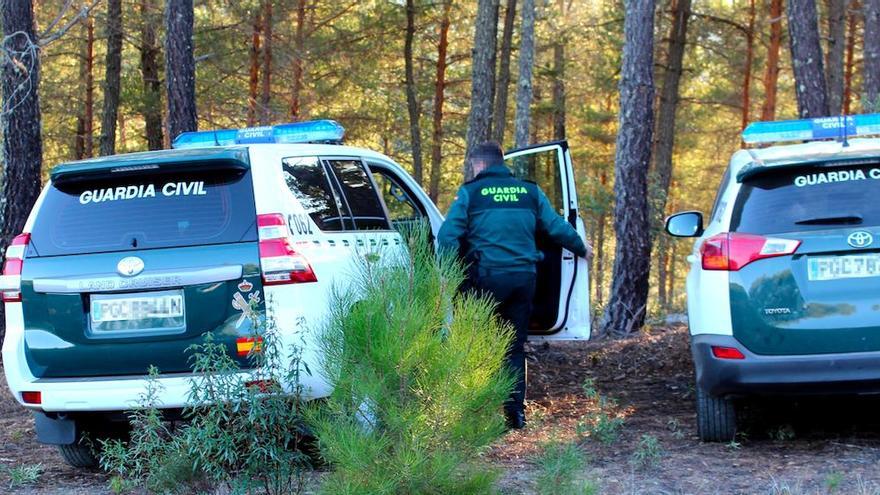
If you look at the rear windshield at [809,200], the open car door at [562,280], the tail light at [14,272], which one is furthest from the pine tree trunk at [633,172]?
the tail light at [14,272]

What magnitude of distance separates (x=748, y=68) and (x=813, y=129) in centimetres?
2251

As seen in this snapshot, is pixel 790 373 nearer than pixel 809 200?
Yes

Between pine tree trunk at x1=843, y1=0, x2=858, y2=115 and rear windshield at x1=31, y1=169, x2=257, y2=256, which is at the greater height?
pine tree trunk at x1=843, y1=0, x2=858, y2=115

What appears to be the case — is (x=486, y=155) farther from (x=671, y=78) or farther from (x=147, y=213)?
(x=671, y=78)

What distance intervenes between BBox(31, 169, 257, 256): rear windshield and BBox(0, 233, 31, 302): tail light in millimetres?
76

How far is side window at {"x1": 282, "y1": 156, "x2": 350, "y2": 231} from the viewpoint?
579 centimetres

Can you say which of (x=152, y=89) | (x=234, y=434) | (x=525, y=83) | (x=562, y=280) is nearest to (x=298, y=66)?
(x=152, y=89)

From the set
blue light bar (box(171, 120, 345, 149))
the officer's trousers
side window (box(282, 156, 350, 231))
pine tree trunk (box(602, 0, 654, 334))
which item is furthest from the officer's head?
pine tree trunk (box(602, 0, 654, 334))

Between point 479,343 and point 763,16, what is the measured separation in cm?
2457

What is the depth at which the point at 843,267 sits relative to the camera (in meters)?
5.65

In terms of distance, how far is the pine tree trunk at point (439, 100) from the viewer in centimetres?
2900

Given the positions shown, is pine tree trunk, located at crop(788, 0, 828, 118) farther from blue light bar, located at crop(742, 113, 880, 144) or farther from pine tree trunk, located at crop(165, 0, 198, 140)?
pine tree trunk, located at crop(165, 0, 198, 140)

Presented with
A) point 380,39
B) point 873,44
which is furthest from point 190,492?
point 380,39

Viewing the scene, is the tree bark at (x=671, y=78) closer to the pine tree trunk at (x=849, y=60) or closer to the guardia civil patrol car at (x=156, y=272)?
the pine tree trunk at (x=849, y=60)
